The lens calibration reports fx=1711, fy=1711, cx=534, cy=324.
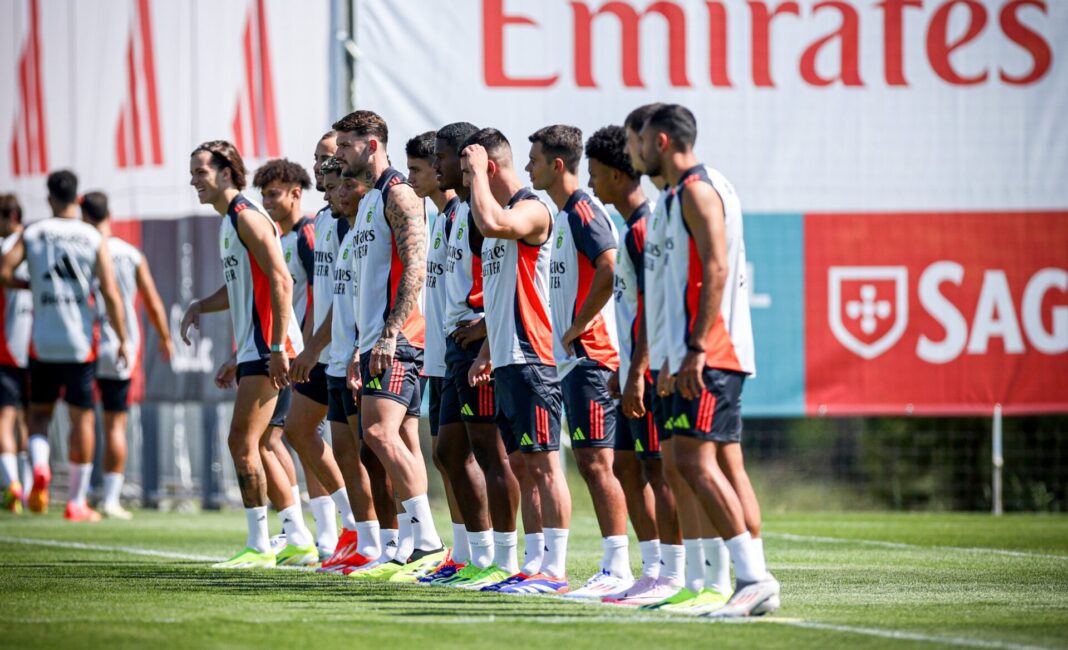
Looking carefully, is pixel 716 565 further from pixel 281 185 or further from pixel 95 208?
pixel 95 208

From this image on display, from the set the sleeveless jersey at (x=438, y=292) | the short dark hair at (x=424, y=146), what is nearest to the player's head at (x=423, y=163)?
the short dark hair at (x=424, y=146)

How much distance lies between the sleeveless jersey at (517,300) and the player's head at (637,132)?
1.12m

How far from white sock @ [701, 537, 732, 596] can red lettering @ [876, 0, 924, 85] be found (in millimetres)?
9641

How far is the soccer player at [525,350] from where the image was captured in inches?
328

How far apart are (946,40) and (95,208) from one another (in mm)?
7939

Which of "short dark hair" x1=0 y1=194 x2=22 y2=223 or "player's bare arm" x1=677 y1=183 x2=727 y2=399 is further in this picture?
"short dark hair" x1=0 y1=194 x2=22 y2=223

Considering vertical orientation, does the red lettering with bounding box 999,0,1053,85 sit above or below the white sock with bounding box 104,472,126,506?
above

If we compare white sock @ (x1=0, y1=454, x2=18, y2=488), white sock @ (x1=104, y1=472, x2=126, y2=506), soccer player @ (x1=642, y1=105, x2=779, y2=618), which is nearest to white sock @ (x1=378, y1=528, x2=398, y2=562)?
soccer player @ (x1=642, y1=105, x2=779, y2=618)

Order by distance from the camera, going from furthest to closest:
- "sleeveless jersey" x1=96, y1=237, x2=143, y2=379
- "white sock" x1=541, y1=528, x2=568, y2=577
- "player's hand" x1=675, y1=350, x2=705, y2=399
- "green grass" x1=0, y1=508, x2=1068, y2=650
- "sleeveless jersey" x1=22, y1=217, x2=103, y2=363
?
"sleeveless jersey" x1=96, y1=237, x2=143, y2=379 < "sleeveless jersey" x1=22, y1=217, x2=103, y2=363 < "white sock" x1=541, y1=528, x2=568, y2=577 < "player's hand" x1=675, y1=350, x2=705, y2=399 < "green grass" x1=0, y1=508, x2=1068, y2=650

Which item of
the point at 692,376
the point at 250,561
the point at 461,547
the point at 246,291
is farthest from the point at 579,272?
the point at 250,561

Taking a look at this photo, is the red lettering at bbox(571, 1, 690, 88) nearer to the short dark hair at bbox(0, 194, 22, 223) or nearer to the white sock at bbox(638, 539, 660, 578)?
the short dark hair at bbox(0, 194, 22, 223)

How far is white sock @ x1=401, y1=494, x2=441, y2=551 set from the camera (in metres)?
9.22

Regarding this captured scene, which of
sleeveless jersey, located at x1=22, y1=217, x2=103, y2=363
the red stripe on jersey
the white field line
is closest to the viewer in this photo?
the red stripe on jersey

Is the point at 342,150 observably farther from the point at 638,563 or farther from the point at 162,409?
the point at 162,409
